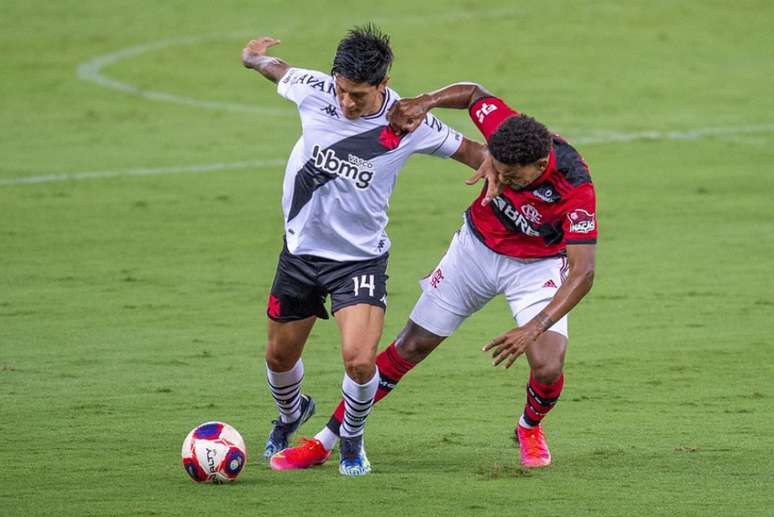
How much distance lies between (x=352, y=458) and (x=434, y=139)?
6.61 ft

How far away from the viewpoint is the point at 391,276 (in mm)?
16594

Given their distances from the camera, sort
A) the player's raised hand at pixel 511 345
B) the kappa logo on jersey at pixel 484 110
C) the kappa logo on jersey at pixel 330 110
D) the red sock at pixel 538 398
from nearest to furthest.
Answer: the player's raised hand at pixel 511 345 < the kappa logo on jersey at pixel 330 110 < the red sock at pixel 538 398 < the kappa logo on jersey at pixel 484 110

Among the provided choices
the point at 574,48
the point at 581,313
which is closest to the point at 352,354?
the point at 581,313

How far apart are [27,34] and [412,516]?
2917 centimetres

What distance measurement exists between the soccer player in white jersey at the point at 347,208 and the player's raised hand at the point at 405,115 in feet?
0.16

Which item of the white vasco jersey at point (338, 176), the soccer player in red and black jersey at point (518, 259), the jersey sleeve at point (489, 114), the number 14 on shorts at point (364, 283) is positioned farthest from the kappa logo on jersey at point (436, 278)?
the jersey sleeve at point (489, 114)

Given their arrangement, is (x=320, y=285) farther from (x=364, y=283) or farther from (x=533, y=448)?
(x=533, y=448)

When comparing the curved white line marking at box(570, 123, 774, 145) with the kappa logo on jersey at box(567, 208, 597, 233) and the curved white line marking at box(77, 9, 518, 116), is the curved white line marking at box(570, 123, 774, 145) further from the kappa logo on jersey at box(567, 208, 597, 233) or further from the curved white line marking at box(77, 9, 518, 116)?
the kappa logo on jersey at box(567, 208, 597, 233)

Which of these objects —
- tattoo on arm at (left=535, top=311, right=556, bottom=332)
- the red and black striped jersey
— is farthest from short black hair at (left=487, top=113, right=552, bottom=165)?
tattoo on arm at (left=535, top=311, right=556, bottom=332)

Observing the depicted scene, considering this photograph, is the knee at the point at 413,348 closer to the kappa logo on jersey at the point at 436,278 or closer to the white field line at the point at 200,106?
the kappa logo on jersey at the point at 436,278

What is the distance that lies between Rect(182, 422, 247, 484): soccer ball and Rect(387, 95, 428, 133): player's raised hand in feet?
6.90

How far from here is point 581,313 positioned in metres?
15.0

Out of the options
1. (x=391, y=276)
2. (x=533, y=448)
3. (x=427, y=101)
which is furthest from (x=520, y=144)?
(x=391, y=276)

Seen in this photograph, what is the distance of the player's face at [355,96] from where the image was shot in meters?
8.96
